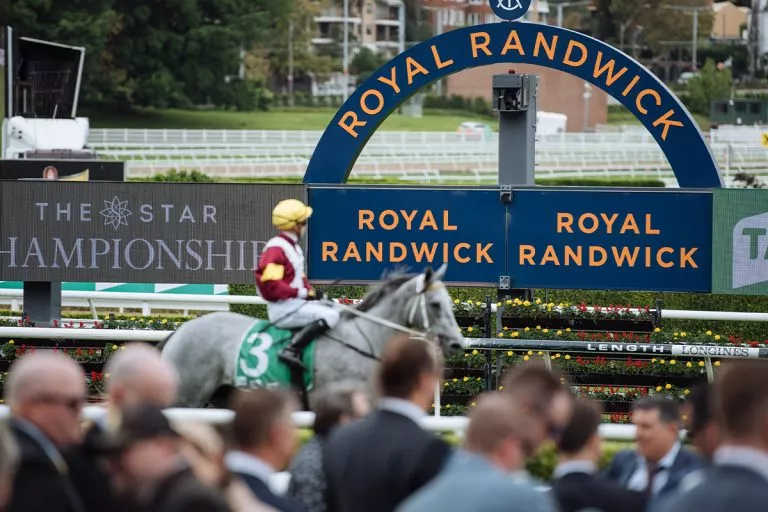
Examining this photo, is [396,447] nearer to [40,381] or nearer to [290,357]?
[40,381]

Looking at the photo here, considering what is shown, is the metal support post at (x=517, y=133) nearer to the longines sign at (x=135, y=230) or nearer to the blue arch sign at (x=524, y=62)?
the blue arch sign at (x=524, y=62)

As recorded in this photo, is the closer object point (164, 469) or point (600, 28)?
point (164, 469)

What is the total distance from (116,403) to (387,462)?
32.5 inches

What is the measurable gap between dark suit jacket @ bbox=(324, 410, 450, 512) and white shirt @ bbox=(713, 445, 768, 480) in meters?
1.15

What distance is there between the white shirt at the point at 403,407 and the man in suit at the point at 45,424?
93 centimetres

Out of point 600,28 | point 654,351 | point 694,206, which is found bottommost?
point 654,351

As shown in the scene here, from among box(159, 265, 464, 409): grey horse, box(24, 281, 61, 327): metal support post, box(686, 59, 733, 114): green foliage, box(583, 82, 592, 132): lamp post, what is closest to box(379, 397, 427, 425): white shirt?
box(159, 265, 464, 409): grey horse

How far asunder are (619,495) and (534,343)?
559cm

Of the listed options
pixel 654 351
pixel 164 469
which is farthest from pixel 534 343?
pixel 164 469

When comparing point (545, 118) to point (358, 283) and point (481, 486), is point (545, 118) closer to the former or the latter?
point (358, 283)

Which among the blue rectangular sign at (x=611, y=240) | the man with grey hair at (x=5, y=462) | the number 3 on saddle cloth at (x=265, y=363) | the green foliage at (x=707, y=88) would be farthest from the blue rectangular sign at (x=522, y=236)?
the green foliage at (x=707, y=88)

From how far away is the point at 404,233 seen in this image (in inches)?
428

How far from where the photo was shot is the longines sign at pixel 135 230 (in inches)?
438

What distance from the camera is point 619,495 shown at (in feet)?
14.5
